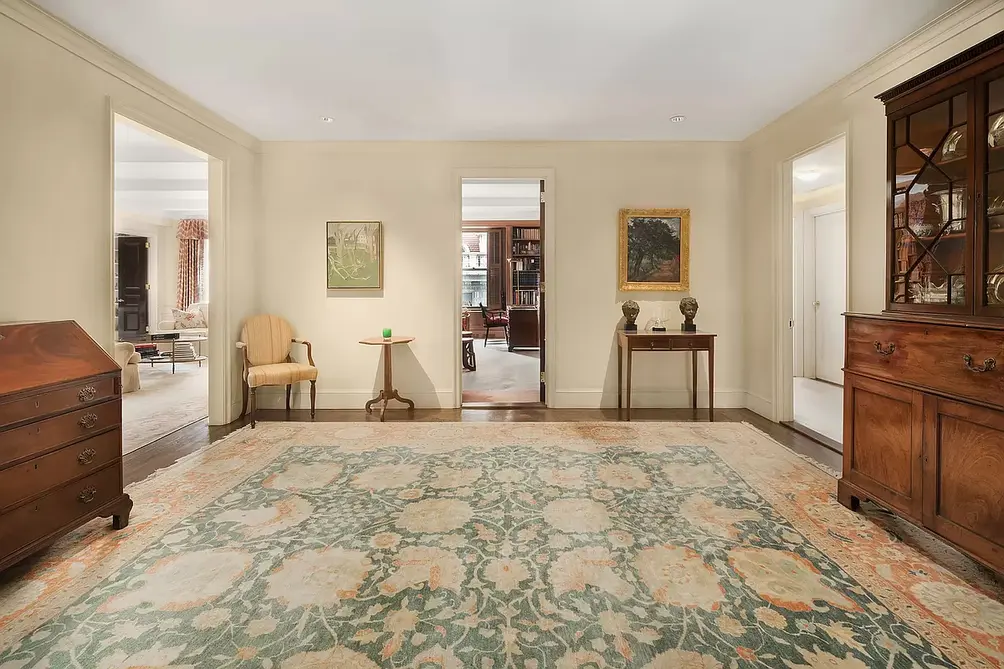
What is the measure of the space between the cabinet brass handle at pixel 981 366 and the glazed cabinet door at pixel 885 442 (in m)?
0.27

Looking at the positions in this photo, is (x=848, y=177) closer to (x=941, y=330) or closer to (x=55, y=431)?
(x=941, y=330)

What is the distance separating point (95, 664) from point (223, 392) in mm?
3492

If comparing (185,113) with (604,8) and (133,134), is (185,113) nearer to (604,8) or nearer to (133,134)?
(133,134)

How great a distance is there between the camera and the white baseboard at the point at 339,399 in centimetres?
538

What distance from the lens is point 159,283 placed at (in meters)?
10.8

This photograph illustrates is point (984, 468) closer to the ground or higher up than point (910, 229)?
closer to the ground

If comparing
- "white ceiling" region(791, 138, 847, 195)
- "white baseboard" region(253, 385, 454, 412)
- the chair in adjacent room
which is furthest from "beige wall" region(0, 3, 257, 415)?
the chair in adjacent room

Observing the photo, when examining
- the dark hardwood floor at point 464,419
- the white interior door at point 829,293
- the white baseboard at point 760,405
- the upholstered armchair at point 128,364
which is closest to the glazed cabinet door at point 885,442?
the dark hardwood floor at point 464,419

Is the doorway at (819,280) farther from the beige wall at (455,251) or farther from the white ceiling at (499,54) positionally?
the white ceiling at (499,54)

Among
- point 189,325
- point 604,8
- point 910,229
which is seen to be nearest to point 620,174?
point 604,8

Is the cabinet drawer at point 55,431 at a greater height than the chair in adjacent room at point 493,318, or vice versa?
the chair in adjacent room at point 493,318

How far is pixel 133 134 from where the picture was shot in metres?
5.68

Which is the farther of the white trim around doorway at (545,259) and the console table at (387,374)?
Result: the white trim around doorway at (545,259)

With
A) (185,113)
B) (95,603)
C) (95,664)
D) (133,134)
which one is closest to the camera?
(95,664)
